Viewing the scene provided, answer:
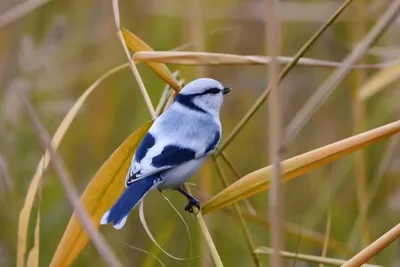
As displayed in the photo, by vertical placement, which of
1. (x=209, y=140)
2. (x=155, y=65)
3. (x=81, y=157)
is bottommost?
(x=81, y=157)

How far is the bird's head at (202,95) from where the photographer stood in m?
1.23

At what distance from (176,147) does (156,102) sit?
53 centimetres

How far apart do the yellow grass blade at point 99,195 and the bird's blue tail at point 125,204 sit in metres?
0.03

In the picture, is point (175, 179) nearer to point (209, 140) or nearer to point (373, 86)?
→ point (209, 140)

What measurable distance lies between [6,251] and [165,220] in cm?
36

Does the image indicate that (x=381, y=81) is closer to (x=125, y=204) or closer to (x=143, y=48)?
(x=143, y=48)

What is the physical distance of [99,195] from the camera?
108 centimetres

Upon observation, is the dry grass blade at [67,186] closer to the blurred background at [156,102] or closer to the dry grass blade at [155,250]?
the dry grass blade at [155,250]

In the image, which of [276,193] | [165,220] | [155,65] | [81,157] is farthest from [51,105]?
[276,193]

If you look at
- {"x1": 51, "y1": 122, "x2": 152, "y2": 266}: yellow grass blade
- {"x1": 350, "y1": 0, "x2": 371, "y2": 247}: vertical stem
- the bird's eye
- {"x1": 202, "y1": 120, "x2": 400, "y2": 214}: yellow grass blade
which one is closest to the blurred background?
{"x1": 350, "y1": 0, "x2": 371, "y2": 247}: vertical stem

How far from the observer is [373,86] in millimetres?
1514

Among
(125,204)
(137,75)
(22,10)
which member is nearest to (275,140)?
(125,204)

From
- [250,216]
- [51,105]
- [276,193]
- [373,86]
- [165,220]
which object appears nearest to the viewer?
[276,193]

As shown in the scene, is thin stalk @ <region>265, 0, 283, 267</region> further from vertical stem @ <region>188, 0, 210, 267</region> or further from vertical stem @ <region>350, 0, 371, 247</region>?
vertical stem @ <region>350, 0, 371, 247</region>
